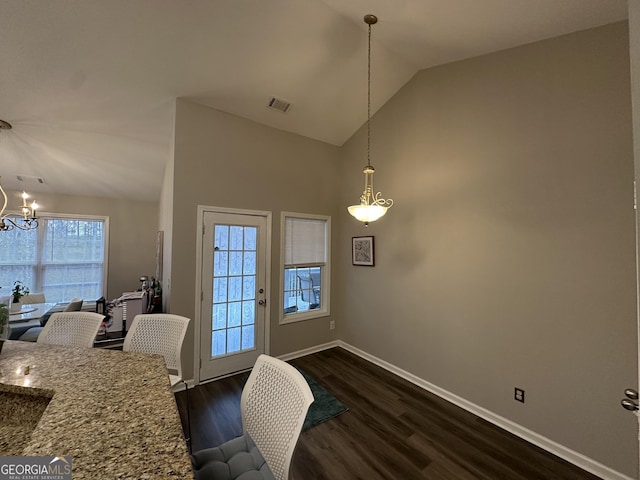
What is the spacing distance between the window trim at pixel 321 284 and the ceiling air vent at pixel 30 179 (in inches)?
167

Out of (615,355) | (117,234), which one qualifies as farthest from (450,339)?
(117,234)

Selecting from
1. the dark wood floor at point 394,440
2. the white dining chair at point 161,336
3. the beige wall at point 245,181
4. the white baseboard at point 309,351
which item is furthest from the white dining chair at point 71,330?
the white baseboard at point 309,351

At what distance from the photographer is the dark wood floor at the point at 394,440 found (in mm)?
1945

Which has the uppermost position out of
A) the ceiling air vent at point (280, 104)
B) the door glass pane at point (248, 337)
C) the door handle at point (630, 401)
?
the ceiling air vent at point (280, 104)

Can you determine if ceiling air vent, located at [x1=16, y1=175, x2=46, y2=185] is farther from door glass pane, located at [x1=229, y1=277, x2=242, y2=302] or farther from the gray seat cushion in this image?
the gray seat cushion

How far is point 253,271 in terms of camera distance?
3482mm

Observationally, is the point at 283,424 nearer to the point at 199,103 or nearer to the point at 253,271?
the point at 253,271

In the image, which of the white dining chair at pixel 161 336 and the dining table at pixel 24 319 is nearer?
the white dining chair at pixel 161 336

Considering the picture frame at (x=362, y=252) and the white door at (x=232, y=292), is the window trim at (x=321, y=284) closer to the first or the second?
the white door at (x=232, y=292)

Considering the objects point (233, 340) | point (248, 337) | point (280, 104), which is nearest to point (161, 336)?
point (233, 340)

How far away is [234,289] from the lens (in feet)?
10.9

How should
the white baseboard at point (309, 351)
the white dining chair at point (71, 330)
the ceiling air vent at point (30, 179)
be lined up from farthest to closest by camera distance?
the ceiling air vent at point (30, 179) → the white baseboard at point (309, 351) → the white dining chair at point (71, 330)

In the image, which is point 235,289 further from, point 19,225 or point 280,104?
point 19,225

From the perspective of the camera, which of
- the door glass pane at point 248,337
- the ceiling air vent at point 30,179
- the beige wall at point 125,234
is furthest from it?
the beige wall at point 125,234
